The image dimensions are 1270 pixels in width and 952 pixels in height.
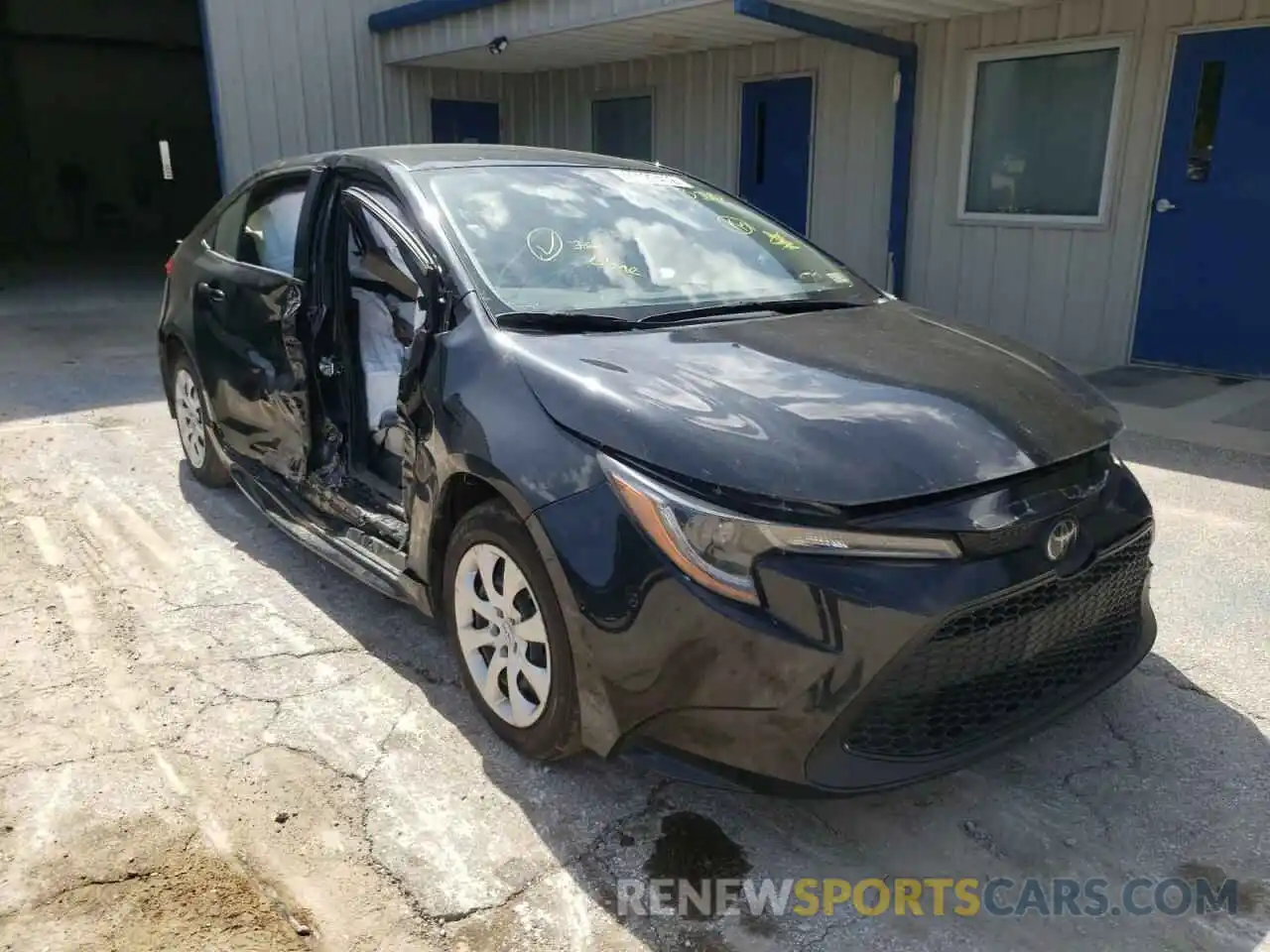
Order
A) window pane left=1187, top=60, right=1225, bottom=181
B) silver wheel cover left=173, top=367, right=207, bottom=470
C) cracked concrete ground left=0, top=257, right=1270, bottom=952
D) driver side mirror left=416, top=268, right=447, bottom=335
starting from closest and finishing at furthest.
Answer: cracked concrete ground left=0, top=257, right=1270, bottom=952 < driver side mirror left=416, top=268, right=447, bottom=335 < silver wheel cover left=173, top=367, right=207, bottom=470 < window pane left=1187, top=60, right=1225, bottom=181

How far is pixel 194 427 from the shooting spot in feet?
15.2

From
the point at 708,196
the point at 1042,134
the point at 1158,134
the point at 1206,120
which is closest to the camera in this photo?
the point at 708,196

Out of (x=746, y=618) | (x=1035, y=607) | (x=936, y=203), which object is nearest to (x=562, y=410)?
(x=746, y=618)

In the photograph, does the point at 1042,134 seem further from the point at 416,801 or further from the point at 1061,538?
the point at 416,801

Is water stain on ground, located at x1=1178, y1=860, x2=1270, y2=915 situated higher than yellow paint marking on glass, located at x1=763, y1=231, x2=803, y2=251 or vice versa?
yellow paint marking on glass, located at x1=763, y1=231, x2=803, y2=251

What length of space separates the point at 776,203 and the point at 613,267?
22.6 ft

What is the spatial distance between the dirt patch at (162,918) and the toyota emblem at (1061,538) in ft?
5.87

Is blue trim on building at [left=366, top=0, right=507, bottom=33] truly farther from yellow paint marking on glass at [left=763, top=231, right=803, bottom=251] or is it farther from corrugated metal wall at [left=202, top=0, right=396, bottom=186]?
yellow paint marking on glass at [left=763, top=231, right=803, bottom=251]

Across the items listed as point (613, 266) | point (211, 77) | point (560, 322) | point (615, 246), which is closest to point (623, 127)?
point (211, 77)

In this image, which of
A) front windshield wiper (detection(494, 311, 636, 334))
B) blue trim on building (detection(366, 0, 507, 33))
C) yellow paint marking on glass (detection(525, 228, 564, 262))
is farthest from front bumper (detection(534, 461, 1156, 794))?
blue trim on building (detection(366, 0, 507, 33))

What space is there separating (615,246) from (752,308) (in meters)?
0.47

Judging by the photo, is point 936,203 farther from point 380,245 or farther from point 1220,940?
point 1220,940

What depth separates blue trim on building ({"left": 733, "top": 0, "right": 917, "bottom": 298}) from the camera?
7031 millimetres

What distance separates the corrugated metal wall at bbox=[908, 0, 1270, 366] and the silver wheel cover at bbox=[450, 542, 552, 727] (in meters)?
6.21
